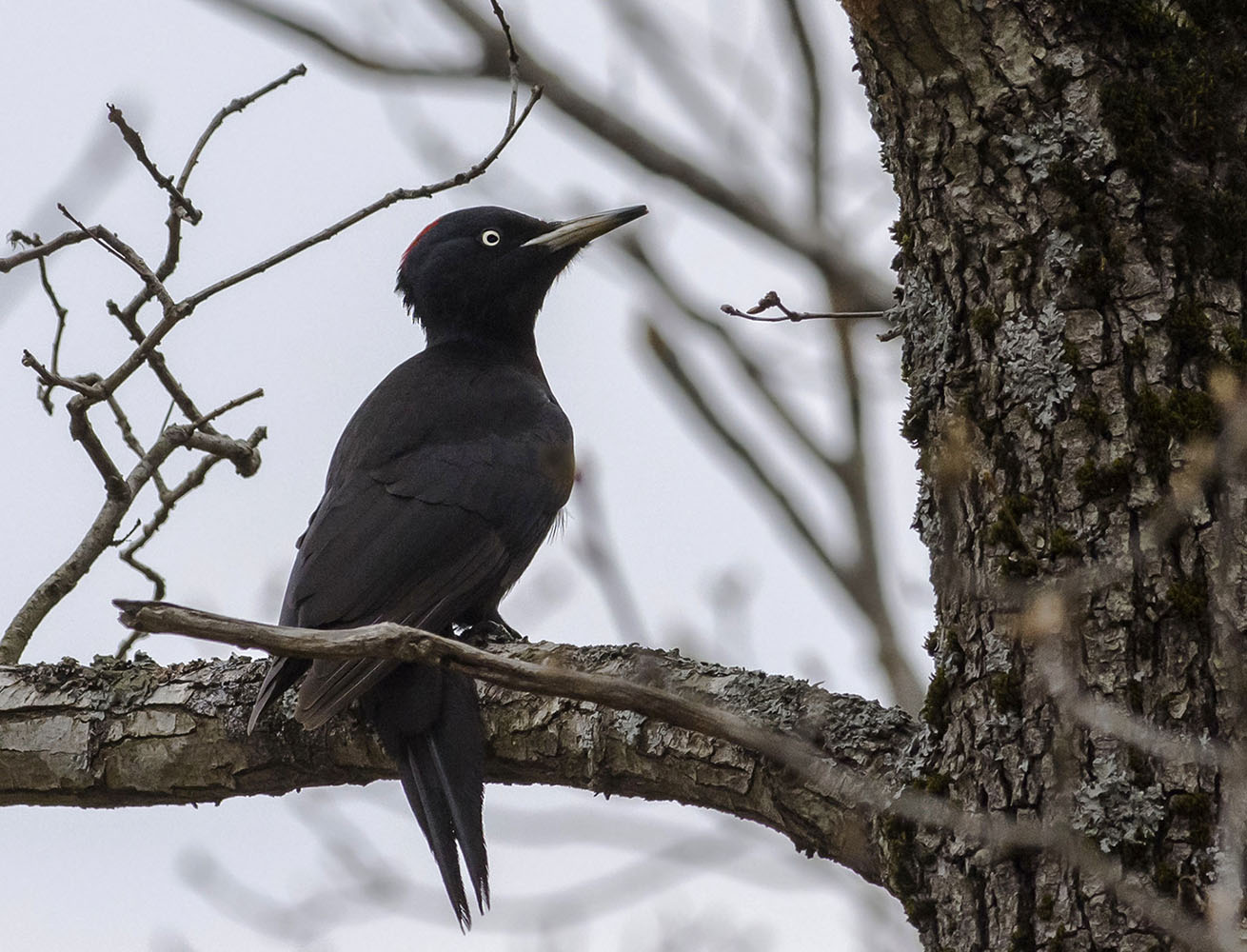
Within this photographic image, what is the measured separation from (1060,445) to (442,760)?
1720mm

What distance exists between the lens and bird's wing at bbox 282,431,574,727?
3734mm

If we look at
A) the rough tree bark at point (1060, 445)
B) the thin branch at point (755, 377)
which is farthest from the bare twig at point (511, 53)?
the rough tree bark at point (1060, 445)

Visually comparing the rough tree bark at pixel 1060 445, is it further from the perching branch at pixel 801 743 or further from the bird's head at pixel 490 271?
the bird's head at pixel 490 271

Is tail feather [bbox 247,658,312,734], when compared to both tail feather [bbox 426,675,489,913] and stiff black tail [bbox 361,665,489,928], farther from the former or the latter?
tail feather [bbox 426,675,489,913]

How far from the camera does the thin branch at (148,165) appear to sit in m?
3.25

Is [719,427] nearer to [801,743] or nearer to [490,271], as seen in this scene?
[801,743]

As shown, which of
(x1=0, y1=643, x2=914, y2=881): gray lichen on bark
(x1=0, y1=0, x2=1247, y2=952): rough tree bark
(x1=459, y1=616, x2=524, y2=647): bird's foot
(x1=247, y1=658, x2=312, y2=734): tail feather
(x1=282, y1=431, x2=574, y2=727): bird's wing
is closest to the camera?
(x1=0, y1=0, x2=1247, y2=952): rough tree bark

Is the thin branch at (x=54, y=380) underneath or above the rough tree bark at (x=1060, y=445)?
above

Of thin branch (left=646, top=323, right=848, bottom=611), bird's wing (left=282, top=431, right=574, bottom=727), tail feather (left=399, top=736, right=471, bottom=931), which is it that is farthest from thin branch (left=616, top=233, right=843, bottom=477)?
tail feather (left=399, top=736, right=471, bottom=931)

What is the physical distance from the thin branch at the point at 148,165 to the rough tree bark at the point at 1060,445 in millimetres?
1607

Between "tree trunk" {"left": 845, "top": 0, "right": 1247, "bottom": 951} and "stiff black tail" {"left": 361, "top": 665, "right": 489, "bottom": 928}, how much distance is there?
129 cm

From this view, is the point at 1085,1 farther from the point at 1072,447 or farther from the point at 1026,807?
the point at 1026,807

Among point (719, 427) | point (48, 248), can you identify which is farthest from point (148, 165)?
point (719, 427)

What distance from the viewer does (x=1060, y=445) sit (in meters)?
2.17
